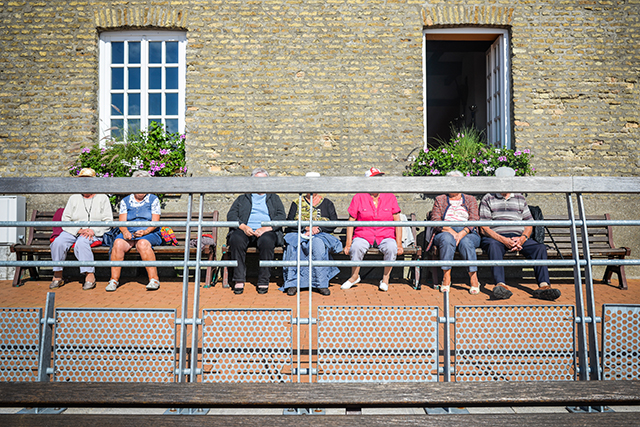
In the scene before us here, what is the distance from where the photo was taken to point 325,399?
2041mm

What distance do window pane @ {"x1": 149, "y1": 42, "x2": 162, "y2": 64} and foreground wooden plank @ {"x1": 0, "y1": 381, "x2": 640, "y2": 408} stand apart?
6497 mm

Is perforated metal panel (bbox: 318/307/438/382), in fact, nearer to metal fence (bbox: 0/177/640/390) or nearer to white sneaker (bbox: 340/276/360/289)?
metal fence (bbox: 0/177/640/390)

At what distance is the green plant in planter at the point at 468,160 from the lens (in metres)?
6.95

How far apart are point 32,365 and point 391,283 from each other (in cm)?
460

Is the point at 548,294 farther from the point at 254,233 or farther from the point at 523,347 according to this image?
the point at 254,233

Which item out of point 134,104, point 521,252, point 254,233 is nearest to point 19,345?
point 254,233

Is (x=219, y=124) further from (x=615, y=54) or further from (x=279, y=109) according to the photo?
(x=615, y=54)

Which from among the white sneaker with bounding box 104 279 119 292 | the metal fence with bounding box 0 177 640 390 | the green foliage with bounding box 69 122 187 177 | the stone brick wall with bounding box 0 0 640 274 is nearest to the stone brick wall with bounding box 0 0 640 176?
the stone brick wall with bounding box 0 0 640 274

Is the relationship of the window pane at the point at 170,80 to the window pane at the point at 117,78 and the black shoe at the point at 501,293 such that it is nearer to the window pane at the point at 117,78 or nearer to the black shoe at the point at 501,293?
the window pane at the point at 117,78

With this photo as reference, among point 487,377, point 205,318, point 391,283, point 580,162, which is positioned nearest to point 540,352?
point 487,377

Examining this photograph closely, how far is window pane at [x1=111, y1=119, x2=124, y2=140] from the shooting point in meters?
7.46

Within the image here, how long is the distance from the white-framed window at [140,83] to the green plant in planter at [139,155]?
230 mm

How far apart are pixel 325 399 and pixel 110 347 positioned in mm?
1491

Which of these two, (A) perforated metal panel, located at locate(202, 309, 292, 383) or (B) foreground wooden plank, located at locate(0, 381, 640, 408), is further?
(A) perforated metal panel, located at locate(202, 309, 292, 383)
